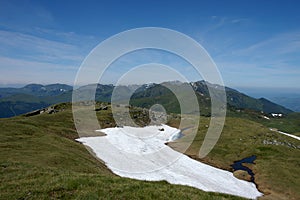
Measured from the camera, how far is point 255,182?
66312 millimetres

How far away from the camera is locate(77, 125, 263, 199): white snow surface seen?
5219 cm

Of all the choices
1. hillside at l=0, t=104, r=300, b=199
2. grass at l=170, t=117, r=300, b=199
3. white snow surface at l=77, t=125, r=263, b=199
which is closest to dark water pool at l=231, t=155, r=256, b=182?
grass at l=170, t=117, r=300, b=199

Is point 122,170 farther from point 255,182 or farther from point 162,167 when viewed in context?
point 255,182

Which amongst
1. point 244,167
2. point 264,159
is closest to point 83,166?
point 244,167

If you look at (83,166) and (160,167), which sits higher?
(83,166)

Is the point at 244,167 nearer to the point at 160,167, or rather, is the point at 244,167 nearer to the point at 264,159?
the point at 264,159

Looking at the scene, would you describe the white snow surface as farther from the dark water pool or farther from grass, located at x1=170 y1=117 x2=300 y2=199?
the dark water pool

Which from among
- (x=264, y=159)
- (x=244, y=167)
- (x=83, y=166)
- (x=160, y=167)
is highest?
(x=83, y=166)

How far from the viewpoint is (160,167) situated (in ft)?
199

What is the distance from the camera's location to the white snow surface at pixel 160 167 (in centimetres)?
5219

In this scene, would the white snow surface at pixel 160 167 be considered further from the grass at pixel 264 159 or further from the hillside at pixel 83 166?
the grass at pixel 264 159

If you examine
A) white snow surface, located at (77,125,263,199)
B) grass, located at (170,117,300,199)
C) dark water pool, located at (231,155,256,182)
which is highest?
white snow surface, located at (77,125,263,199)

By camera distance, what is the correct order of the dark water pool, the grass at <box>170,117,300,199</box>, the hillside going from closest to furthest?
the hillside → the grass at <box>170,117,300,199</box> → the dark water pool

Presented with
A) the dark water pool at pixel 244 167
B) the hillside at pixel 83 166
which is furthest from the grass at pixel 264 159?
the dark water pool at pixel 244 167
